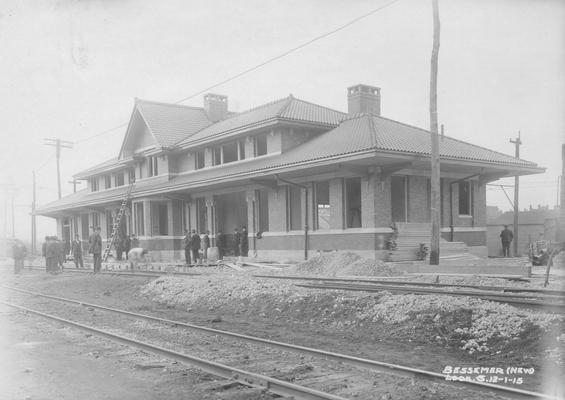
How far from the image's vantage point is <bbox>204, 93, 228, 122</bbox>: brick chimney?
125 feet

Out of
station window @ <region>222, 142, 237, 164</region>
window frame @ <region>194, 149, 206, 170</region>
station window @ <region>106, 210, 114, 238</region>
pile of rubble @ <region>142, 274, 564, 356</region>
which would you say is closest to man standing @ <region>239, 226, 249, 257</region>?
station window @ <region>222, 142, 237, 164</region>

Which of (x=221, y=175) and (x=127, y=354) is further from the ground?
(x=221, y=175)

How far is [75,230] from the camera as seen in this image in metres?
44.5

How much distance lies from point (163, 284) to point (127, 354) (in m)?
8.76

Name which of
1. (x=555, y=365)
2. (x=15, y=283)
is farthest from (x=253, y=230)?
(x=555, y=365)

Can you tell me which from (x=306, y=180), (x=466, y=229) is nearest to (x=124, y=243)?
(x=306, y=180)

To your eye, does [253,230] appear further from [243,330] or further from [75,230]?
[75,230]

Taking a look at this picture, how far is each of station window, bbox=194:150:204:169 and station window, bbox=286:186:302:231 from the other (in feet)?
28.2

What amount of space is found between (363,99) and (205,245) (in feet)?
33.9

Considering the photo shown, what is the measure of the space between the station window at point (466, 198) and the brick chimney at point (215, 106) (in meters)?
18.1

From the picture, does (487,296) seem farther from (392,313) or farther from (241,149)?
(241,149)

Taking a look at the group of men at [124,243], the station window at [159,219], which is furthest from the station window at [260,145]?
the group of men at [124,243]

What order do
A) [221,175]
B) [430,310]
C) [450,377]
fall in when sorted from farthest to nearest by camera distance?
[221,175] < [430,310] < [450,377]

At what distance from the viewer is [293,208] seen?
2419 cm
